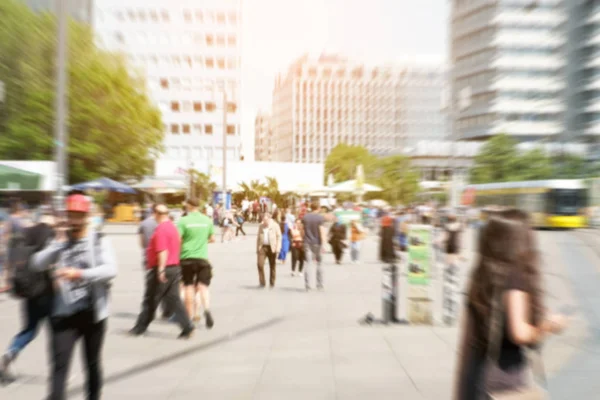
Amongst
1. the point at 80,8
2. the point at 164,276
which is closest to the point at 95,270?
the point at 164,276

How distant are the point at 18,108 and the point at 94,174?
19.1 ft

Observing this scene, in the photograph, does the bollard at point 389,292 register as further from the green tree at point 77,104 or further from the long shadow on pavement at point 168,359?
the green tree at point 77,104

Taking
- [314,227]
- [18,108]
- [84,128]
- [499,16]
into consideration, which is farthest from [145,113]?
[499,16]

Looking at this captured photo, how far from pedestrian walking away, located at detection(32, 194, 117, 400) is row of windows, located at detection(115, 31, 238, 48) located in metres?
85.1

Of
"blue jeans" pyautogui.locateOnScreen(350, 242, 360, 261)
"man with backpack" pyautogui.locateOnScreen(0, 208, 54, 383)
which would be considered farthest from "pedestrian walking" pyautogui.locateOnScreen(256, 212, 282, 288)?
"blue jeans" pyautogui.locateOnScreen(350, 242, 360, 261)

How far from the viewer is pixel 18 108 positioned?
40312 millimetres

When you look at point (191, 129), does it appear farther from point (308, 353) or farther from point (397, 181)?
point (308, 353)

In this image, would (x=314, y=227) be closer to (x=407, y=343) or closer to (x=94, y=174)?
(x=407, y=343)

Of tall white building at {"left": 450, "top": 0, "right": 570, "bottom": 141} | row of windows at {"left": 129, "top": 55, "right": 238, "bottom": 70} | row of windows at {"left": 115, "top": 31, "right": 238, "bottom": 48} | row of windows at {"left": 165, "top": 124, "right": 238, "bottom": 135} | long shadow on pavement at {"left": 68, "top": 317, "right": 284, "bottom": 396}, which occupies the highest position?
row of windows at {"left": 115, "top": 31, "right": 238, "bottom": 48}

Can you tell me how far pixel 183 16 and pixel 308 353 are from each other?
8427 centimetres

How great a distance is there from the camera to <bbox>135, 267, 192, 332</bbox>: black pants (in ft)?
31.2

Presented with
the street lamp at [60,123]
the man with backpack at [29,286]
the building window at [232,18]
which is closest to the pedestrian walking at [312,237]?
the street lamp at [60,123]

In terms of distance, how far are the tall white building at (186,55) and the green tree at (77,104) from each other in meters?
37.5

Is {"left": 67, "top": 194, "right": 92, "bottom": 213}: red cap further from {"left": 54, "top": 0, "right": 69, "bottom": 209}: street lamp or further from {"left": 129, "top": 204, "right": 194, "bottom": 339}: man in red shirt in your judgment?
{"left": 54, "top": 0, "right": 69, "bottom": 209}: street lamp
